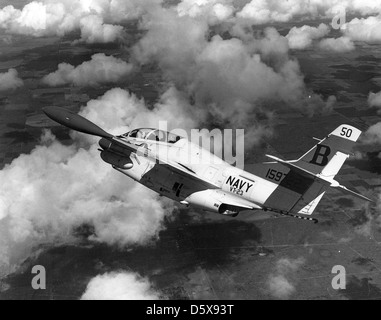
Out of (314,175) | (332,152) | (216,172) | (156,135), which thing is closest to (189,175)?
(216,172)

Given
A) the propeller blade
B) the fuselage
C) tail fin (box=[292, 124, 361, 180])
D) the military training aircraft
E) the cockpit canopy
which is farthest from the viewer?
the cockpit canopy

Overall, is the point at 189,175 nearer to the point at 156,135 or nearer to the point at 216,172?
the point at 216,172

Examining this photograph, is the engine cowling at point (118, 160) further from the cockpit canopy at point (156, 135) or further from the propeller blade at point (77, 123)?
the propeller blade at point (77, 123)

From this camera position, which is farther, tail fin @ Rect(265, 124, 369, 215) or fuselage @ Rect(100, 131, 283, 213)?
fuselage @ Rect(100, 131, 283, 213)

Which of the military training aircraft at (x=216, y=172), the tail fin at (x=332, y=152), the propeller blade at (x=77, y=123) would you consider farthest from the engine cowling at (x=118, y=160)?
the tail fin at (x=332, y=152)

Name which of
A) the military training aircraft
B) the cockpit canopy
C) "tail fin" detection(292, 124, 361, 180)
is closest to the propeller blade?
the military training aircraft

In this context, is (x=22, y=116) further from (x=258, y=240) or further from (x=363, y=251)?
(x=363, y=251)

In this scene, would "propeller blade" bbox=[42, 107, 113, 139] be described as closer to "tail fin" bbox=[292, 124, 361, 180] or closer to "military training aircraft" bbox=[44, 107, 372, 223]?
"military training aircraft" bbox=[44, 107, 372, 223]

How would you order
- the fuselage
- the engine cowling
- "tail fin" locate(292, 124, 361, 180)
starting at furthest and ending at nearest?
the engine cowling → the fuselage → "tail fin" locate(292, 124, 361, 180)
